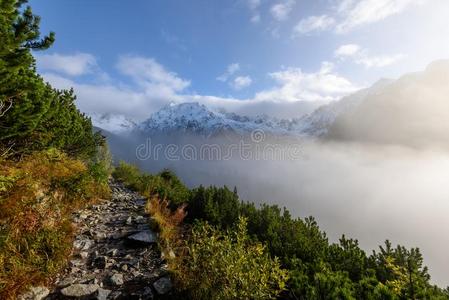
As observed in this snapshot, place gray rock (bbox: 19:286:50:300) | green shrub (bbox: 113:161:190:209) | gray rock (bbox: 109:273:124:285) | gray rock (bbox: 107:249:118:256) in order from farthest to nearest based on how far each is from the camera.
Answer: green shrub (bbox: 113:161:190:209)
gray rock (bbox: 107:249:118:256)
gray rock (bbox: 109:273:124:285)
gray rock (bbox: 19:286:50:300)

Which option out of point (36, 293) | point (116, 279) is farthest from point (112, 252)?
point (36, 293)

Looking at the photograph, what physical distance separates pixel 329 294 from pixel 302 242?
371cm

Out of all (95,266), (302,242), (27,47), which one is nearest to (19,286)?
(95,266)

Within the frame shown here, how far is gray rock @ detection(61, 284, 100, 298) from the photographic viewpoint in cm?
595

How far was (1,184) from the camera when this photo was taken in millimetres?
6727

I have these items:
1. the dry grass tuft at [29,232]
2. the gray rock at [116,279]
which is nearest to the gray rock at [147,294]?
the gray rock at [116,279]

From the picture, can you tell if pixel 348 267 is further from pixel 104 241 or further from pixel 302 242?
pixel 104 241

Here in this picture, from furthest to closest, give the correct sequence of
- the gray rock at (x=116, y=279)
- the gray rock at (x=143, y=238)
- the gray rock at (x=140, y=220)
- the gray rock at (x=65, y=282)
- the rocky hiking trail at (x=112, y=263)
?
the gray rock at (x=140, y=220), the gray rock at (x=143, y=238), the gray rock at (x=116, y=279), the gray rock at (x=65, y=282), the rocky hiking trail at (x=112, y=263)

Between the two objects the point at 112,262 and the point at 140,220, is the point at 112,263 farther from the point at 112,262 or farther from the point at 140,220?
the point at 140,220

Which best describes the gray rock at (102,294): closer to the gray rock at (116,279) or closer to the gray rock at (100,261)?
the gray rock at (116,279)

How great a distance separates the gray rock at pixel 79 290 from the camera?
234 inches

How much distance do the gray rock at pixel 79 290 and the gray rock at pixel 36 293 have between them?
31 centimetres

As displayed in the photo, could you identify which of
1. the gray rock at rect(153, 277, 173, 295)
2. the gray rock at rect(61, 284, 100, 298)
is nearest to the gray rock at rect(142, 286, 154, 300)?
the gray rock at rect(153, 277, 173, 295)

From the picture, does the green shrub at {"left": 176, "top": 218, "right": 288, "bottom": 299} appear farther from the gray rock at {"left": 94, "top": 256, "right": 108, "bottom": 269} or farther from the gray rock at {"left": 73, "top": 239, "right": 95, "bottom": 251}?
the gray rock at {"left": 73, "top": 239, "right": 95, "bottom": 251}
